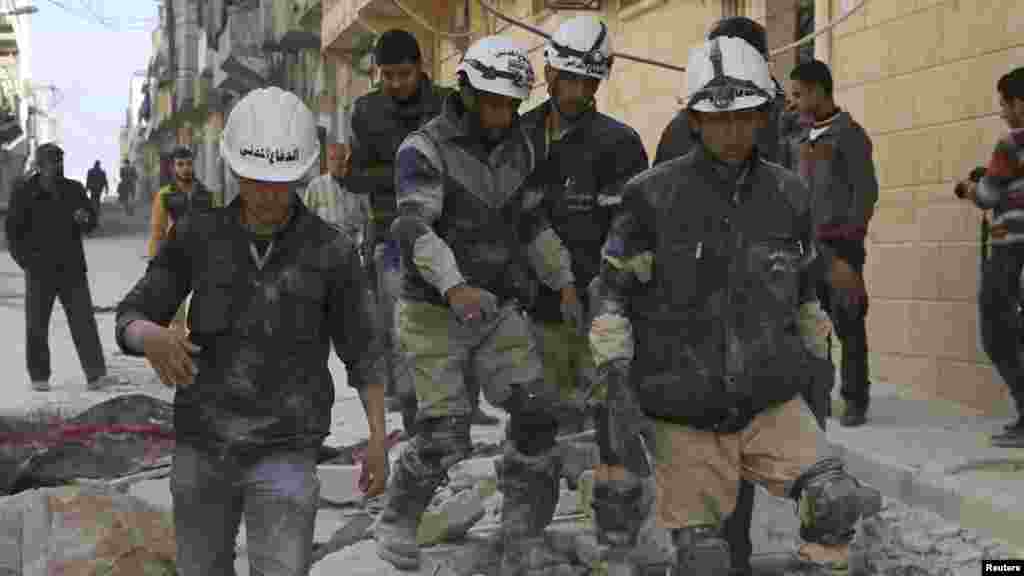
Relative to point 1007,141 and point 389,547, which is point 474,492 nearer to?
point 389,547

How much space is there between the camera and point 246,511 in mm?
3965

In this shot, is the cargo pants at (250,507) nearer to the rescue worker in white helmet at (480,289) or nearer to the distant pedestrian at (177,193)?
the rescue worker in white helmet at (480,289)

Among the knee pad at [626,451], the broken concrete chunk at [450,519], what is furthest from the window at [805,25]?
the knee pad at [626,451]

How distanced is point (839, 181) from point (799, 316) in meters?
3.76

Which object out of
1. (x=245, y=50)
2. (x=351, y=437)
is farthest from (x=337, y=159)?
(x=245, y=50)

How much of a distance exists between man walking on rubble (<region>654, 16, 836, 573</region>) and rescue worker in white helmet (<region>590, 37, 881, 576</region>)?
0.09 metres

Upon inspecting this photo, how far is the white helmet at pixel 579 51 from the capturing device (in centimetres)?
606

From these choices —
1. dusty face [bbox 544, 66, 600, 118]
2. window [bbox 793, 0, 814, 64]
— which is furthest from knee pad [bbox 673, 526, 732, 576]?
window [bbox 793, 0, 814, 64]

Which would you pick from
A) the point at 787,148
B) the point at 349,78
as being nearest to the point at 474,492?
the point at 787,148

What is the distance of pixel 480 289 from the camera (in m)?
5.38

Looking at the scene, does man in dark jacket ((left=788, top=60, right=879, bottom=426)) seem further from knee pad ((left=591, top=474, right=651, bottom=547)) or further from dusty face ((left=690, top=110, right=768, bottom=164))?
dusty face ((left=690, top=110, right=768, bottom=164))

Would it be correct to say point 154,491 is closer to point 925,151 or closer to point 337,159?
point 337,159

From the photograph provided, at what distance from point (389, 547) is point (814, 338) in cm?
186

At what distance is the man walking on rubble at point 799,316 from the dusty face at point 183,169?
616 centimetres
